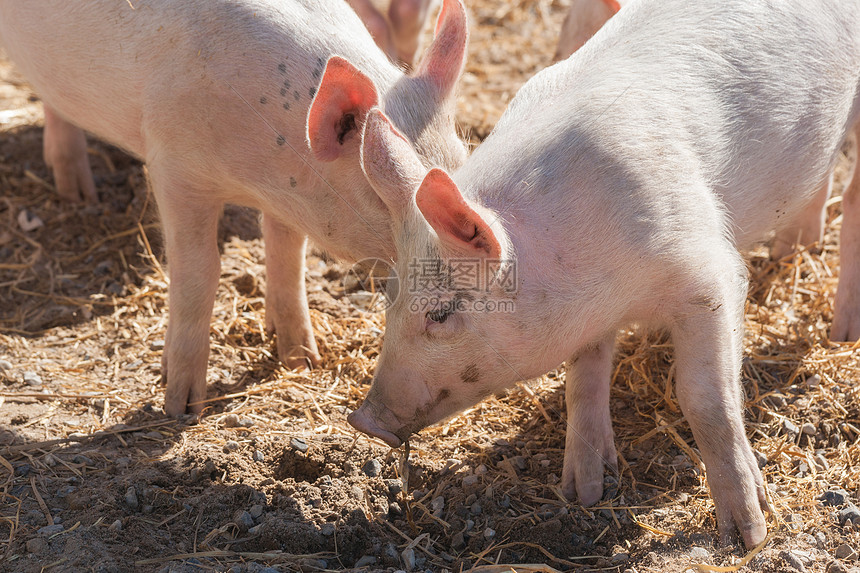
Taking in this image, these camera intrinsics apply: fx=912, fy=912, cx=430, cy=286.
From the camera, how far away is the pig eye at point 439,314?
9.80ft

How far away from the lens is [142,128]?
12.7 feet

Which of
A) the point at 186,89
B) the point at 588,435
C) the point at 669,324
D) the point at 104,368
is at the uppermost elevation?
the point at 186,89

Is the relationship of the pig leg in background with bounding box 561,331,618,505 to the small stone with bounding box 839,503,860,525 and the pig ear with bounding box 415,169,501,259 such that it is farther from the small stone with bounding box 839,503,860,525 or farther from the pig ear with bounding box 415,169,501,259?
the pig ear with bounding box 415,169,501,259

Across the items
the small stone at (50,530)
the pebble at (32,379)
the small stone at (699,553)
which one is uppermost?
the small stone at (699,553)

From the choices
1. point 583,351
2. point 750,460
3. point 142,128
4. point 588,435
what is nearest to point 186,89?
point 142,128

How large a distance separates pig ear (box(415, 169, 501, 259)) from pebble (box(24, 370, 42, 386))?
245cm

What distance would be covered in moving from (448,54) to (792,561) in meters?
2.19

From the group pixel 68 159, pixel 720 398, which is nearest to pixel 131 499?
pixel 720 398

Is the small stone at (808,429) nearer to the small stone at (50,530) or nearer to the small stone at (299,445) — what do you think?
the small stone at (299,445)

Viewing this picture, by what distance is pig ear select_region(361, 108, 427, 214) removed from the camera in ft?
9.34

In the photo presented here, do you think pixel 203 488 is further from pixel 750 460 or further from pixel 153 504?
pixel 750 460

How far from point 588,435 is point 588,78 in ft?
4.56

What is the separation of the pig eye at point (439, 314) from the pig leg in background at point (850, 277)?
2.49 metres

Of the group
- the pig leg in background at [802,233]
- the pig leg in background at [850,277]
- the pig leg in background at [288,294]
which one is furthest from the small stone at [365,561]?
the pig leg in background at [802,233]
